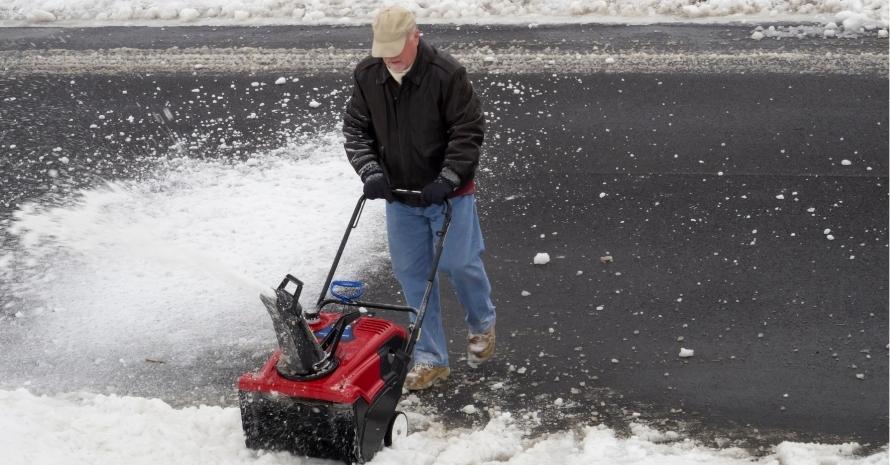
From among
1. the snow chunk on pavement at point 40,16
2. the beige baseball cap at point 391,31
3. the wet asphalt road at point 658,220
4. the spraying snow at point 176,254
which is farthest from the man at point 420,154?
the snow chunk on pavement at point 40,16

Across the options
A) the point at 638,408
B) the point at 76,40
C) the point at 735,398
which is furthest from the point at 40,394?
the point at 76,40

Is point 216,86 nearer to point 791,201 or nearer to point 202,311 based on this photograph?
A: point 202,311

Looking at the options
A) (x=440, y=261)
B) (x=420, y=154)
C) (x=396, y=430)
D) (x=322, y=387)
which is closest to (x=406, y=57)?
(x=420, y=154)

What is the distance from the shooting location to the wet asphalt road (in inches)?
190

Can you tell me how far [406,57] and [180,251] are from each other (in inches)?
105

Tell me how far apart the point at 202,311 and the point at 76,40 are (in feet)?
17.7

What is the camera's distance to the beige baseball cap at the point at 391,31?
4.09 meters

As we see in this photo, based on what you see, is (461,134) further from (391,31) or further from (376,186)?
(391,31)

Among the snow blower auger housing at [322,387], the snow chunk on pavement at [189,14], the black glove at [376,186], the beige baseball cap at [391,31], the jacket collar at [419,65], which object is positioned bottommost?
the snow blower auger housing at [322,387]

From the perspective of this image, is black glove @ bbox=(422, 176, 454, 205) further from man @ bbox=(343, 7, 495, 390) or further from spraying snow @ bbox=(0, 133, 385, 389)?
spraying snow @ bbox=(0, 133, 385, 389)

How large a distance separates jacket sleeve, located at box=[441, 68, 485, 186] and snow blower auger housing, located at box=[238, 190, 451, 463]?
0.65m

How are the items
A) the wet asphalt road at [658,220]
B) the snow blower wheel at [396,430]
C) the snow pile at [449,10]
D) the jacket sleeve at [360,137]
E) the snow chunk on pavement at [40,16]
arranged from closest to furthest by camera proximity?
the snow blower wheel at [396,430]
the jacket sleeve at [360,137]
the wet asphalt road at [658,220]
the snow pile at [449,10]
the snow chunk on pavement at [40,16]

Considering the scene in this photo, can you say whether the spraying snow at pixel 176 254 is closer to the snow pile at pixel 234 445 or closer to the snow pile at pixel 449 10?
the snow pile at pixel 234 445

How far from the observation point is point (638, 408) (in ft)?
15.4
